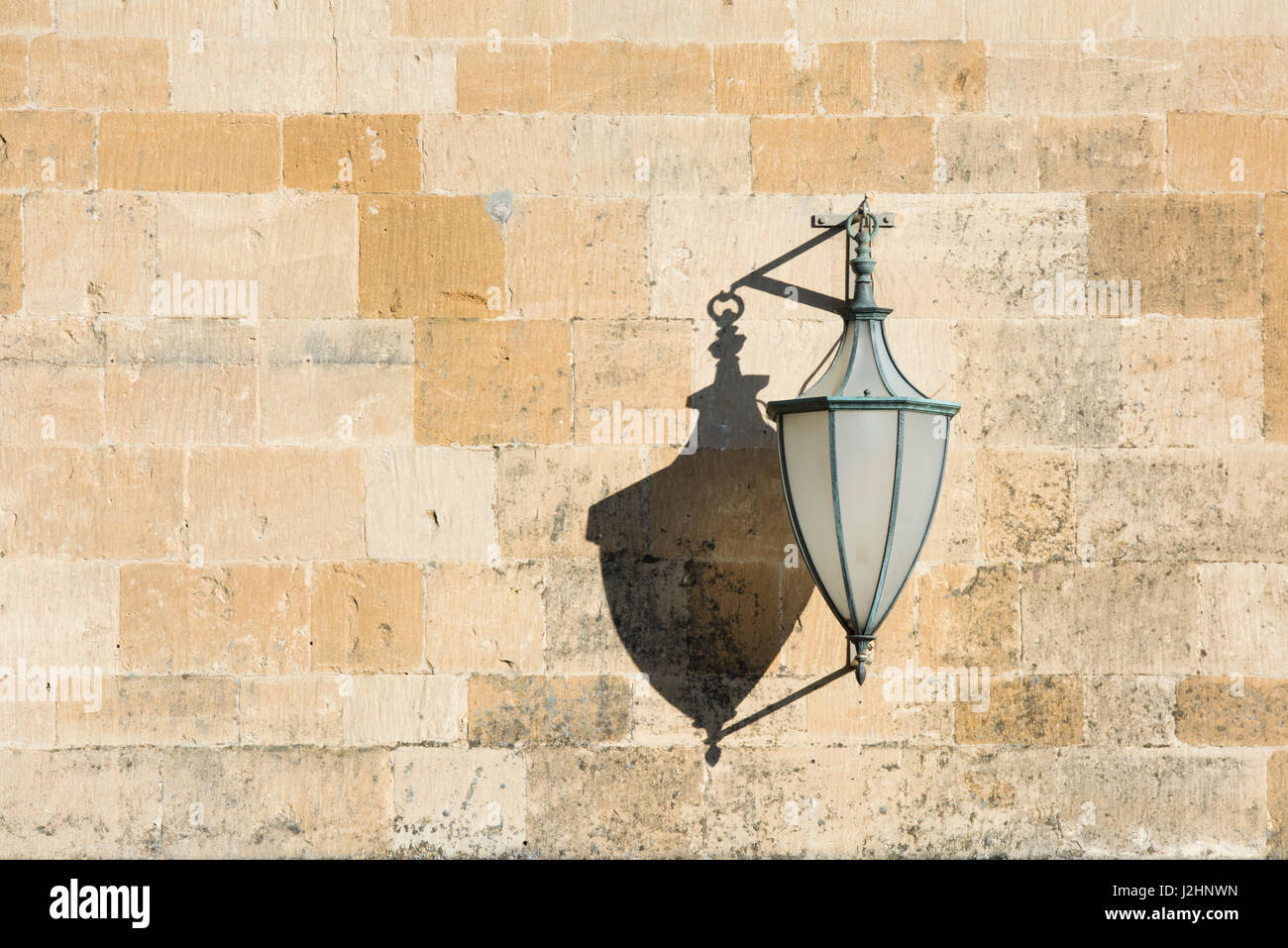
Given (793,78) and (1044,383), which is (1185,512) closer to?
(1044,383)

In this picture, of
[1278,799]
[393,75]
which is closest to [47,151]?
[393,75]

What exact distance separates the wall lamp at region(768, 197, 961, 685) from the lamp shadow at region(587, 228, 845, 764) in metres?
0.44

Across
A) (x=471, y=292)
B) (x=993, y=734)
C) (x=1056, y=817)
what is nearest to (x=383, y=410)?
(x=471, y=292)

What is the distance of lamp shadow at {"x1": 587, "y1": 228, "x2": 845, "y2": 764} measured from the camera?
15.9ft

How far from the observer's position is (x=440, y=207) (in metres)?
4.94

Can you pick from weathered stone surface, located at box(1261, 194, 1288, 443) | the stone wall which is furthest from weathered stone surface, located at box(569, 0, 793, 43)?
weathered stone surface, located at box(1261, 194, 1288, 443)

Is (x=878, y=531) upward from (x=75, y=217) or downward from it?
downward

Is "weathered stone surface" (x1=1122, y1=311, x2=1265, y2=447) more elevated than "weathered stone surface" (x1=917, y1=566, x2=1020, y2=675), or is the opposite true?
"weathered stone surface" (x1=1122, y1=311, x2=1265, y2=447)

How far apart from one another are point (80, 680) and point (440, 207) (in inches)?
99.2

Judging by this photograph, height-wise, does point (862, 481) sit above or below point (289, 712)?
above

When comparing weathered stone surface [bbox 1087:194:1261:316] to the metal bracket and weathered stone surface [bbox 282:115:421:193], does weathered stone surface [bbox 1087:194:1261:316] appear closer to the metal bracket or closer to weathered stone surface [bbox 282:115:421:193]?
the metal bracket

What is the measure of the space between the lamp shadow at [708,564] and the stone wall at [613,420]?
18 millimetres

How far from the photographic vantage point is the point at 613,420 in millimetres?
4879

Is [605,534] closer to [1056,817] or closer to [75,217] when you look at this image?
[1056,817]
